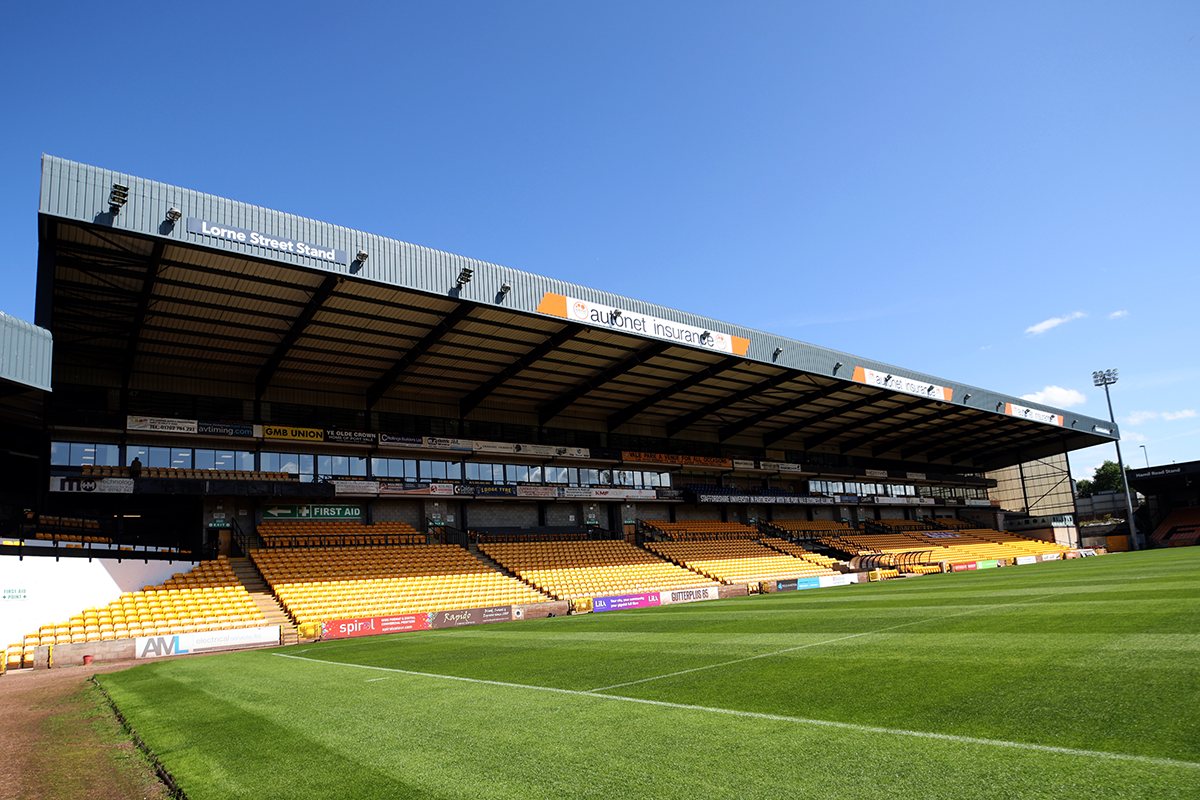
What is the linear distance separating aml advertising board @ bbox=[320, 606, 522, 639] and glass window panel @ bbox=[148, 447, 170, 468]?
1324 cm

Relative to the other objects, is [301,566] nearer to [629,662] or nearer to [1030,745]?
[629,662]

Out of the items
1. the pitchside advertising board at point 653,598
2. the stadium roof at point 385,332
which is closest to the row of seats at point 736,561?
the pitchside advertising board at point 653,598

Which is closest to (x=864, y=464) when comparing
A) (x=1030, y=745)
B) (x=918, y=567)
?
(x=918, y=567)

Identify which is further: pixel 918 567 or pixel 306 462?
pixel 918 567

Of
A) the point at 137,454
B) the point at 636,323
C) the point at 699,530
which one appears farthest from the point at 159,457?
Answer: the point at 699,530

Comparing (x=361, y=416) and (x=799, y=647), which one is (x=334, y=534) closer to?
(x=361, y=416)

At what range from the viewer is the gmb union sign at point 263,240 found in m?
21.8

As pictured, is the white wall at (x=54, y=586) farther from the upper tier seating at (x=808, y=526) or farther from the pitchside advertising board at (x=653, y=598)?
the upper tier seating at (x=808, y=526)

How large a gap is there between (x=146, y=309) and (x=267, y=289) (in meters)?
4.64

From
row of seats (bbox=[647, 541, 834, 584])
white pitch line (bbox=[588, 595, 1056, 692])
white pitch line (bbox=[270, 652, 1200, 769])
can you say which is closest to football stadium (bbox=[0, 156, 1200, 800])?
white pitch line (bbox=[270, 652, 1200, 769])

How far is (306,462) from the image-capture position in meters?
35.0

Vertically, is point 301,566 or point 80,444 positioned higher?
point 80,444

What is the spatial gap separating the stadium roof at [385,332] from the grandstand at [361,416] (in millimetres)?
115

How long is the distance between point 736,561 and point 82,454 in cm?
3377
